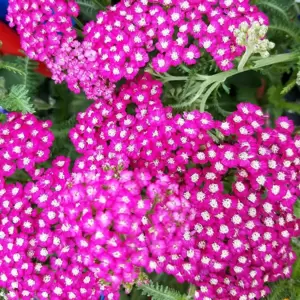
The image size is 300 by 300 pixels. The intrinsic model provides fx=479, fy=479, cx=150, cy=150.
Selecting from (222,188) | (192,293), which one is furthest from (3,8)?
(192,293)

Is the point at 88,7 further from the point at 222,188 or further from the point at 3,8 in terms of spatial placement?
the point at 222,188

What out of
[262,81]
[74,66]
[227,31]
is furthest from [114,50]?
[262,81]

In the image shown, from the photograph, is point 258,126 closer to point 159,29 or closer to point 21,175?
point 159,29

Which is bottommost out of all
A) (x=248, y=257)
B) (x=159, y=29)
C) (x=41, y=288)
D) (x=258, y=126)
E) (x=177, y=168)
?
(x=41, y=288)

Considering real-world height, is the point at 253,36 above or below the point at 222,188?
above

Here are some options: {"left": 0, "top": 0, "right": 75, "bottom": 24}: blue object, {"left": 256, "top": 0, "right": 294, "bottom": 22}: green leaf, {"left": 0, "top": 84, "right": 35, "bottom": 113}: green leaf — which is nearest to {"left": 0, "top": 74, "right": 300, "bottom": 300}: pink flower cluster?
{"left": 0, "top": 84, "right": 35, "bottom": 113}: green leaf

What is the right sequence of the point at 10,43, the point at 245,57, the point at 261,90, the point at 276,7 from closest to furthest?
the point at 245,57
the point at 276,7
the point at 10,43
the point at 261,90

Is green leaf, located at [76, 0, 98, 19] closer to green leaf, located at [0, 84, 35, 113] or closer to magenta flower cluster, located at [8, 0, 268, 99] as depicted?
magenta flower cluster, located at [8, 0, 268, 99]
